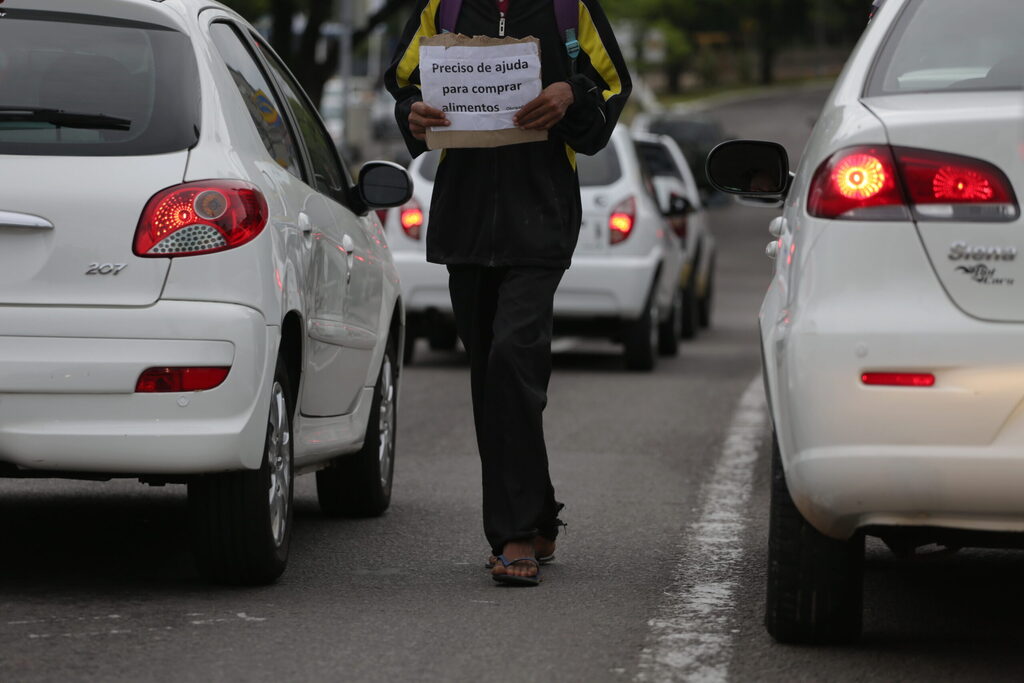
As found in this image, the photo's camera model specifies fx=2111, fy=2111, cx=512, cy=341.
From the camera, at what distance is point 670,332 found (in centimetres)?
1511

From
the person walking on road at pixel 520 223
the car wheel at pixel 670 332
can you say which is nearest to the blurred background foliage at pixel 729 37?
the car wheel at pixel 670 332

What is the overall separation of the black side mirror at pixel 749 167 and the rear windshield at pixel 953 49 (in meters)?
0.64

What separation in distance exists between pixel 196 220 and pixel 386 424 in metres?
2.12

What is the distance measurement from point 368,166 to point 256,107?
79 centimetres

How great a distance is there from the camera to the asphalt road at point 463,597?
4.80m

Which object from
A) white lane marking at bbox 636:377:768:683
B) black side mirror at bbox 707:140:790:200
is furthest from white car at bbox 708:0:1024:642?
black side mirror at bbox 707:140:790:200

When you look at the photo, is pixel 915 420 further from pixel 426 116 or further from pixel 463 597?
pixel 426 116

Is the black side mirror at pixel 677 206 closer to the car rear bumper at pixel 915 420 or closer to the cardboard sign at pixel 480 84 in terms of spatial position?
the cardboard sign at pixel 480 84

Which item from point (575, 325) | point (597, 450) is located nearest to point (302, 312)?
point (597, 450)

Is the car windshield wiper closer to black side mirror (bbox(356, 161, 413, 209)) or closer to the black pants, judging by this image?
the black pants

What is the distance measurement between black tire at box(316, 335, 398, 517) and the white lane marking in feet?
3.51

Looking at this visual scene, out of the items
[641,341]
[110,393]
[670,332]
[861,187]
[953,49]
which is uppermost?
[953,49]

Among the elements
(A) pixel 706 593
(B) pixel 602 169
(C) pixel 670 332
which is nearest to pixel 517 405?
(A) pixel 706 593

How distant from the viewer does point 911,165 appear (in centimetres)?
443
